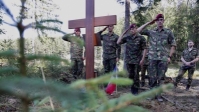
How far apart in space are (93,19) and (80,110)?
9.12ft

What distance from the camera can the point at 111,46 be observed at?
5.67m

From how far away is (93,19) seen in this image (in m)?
3.51

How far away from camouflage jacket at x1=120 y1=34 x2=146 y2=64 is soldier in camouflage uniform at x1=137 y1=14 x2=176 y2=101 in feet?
0.84

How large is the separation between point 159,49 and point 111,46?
154 cm

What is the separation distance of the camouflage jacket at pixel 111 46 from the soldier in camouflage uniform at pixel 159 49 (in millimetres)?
1223

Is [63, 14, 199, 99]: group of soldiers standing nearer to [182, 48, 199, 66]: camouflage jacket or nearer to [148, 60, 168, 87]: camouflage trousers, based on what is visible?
[148, 60, 168, 87]: camouflage trousers

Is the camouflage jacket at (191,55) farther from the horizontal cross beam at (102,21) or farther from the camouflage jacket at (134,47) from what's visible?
the horizontal cross beam at (102,21)

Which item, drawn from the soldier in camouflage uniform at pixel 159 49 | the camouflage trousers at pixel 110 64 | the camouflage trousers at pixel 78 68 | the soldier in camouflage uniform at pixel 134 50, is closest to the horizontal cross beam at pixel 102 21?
the soldier in camouflage uniform at pixel 159 49

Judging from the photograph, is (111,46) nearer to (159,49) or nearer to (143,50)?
(143,50)

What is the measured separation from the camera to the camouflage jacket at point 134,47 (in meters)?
4.70

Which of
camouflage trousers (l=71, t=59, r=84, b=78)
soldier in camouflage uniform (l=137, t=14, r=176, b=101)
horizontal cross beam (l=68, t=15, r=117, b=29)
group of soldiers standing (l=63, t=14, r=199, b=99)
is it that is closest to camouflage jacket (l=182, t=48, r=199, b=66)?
group of soldiers standing (l=63, t=14, r=199, b=99)

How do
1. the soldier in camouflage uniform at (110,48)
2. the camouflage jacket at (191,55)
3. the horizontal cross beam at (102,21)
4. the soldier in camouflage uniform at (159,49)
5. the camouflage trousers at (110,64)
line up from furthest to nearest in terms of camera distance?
the camouflage jacket at (191,55) < the camouflage trousers at (110,64) < the soldier in camouflage uniform at (110,48) < the soldier in camouflage uniform at (159,49) < the horizontal cross beam at (102,21)

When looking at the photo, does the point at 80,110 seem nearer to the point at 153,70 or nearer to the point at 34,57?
the point at 34,57

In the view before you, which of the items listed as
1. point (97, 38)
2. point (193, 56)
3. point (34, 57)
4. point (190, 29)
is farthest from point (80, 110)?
point (190, 29)
